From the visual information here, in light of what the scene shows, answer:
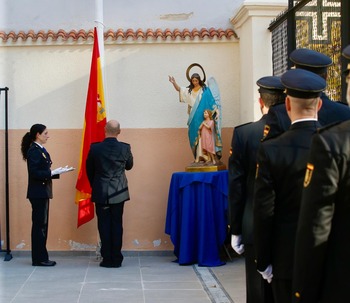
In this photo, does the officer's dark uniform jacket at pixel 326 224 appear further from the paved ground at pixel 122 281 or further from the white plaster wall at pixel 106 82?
the white plaster wall at pixel 106 82

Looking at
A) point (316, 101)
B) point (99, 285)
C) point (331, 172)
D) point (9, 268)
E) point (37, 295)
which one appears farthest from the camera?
point (9, 268)

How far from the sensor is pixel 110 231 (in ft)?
26.1

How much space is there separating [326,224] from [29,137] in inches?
236

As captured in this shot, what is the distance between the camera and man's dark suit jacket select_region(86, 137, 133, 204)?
786cm

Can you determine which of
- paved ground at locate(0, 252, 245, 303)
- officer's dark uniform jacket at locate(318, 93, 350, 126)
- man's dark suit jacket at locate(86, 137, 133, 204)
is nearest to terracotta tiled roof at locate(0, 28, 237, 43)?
man's dark suit jacket at locate(86, 137, 133, 204)

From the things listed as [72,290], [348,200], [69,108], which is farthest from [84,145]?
[348,200]

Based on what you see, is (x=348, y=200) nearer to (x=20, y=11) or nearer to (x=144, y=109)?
(x=144, y=109)

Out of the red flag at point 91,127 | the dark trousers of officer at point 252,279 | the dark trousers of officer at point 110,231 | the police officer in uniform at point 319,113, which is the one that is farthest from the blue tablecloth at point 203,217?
the police officer in uniform at point 319,113

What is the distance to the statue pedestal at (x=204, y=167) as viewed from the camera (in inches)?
316

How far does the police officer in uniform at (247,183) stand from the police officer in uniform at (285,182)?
87 cm

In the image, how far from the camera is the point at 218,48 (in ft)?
29.4

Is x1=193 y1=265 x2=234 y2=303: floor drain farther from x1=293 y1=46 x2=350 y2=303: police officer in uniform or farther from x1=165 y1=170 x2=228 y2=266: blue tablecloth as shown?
x1=293 y1=46 x2=350 y2=303: police officer in uniform

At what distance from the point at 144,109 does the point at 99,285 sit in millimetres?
2740

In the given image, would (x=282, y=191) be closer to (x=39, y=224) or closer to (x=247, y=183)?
(x=247, y=183)
